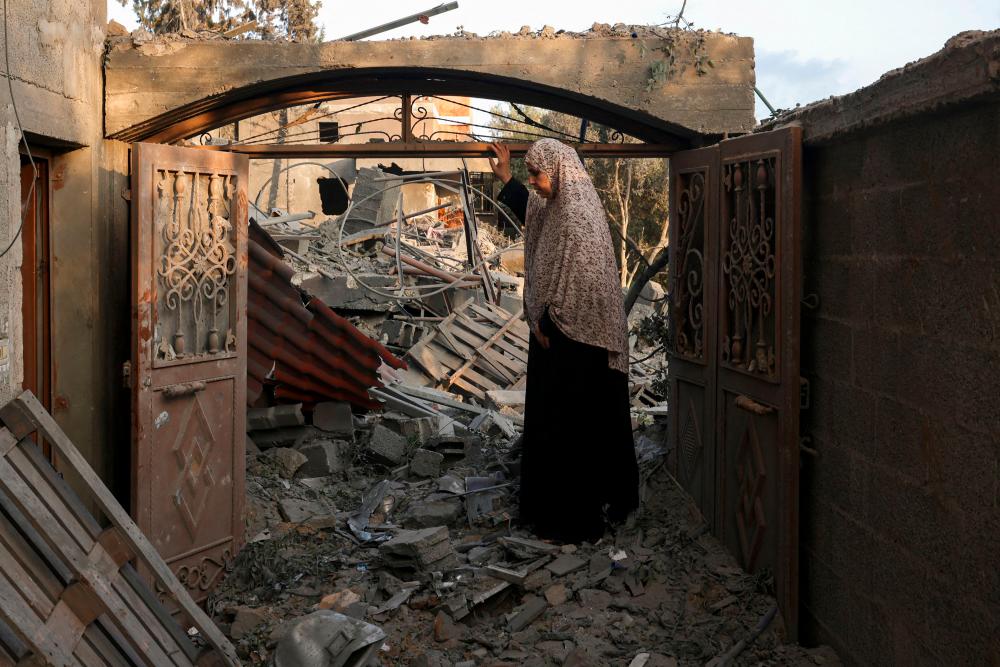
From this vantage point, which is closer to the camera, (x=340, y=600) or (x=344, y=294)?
(x=340, y=600)

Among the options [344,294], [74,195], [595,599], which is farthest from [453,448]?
[344,294]

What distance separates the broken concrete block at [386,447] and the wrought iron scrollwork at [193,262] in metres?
2.21

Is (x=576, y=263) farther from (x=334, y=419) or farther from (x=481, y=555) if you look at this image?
(x=334, y=419)

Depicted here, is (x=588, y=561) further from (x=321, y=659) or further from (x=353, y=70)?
(x=353, y=70)

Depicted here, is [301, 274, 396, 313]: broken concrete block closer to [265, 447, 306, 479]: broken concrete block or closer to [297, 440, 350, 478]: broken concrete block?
[297, 440, 350, 478]: broken concrete block

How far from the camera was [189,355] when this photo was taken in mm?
5656

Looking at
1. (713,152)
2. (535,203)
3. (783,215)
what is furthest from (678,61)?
(783,215)

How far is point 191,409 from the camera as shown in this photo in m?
5.70

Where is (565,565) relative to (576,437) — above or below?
below

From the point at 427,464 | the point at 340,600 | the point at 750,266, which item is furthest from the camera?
the point at 427,464

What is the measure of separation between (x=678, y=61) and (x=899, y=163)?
2420mm

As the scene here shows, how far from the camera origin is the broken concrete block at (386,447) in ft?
25.7

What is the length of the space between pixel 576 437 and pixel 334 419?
3.31 meters

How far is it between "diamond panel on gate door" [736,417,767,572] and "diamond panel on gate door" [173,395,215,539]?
119 inches
